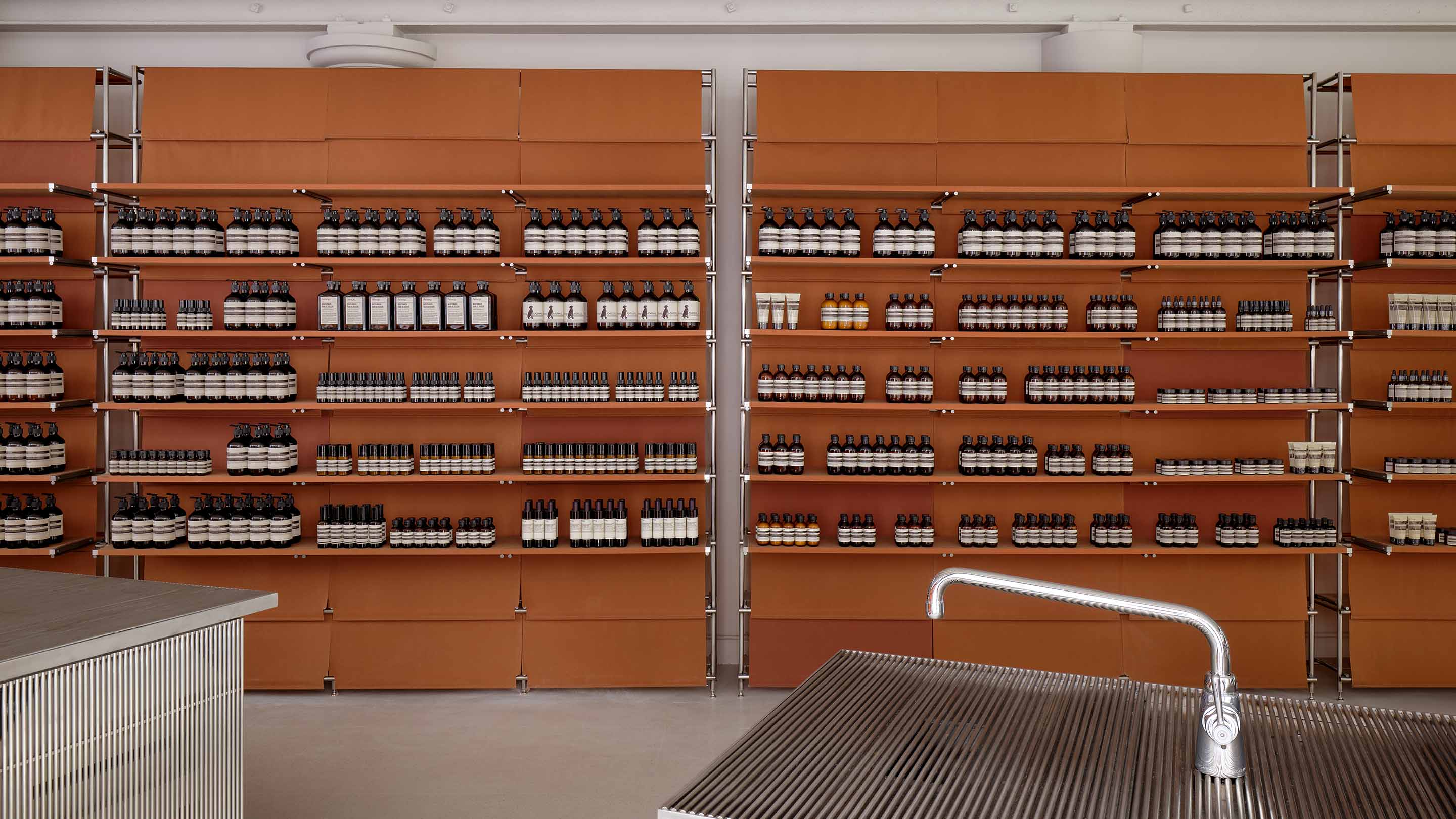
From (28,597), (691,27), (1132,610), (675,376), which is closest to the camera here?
(1132,610)

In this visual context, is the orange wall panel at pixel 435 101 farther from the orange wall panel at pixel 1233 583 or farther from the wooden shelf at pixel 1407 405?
the wooden shelf at pixel 1407 405

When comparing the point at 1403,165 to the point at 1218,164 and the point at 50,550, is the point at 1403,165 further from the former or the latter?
the point at 50,550

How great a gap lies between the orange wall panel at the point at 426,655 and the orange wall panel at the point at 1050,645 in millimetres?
2074

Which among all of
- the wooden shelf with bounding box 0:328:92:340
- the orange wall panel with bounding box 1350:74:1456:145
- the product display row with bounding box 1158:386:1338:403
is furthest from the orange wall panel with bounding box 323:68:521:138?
the orange wall panel with bounding box 1350:74:1456:145

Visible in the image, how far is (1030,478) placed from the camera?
4199 millimetres

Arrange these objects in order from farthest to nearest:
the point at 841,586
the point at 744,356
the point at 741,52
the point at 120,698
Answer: the point at 741,52, the point at 841,586, the point at 744,356, the point at 120,698

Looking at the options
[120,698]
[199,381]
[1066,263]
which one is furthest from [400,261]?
[1066,263]

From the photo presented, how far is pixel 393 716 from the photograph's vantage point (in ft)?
13.4

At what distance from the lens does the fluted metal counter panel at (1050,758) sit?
1.38 metres

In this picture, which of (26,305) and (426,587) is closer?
(26,305)

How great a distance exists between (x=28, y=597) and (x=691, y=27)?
368 cm

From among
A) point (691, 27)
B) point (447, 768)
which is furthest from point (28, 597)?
point (691, 27)

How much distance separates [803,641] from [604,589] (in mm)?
984

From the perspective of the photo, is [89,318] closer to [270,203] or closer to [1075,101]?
[270,203]
